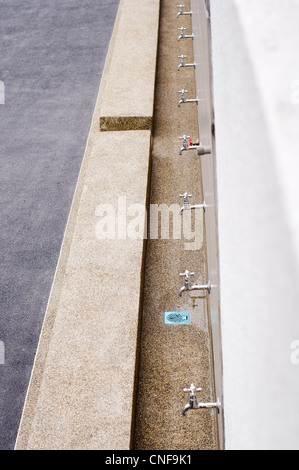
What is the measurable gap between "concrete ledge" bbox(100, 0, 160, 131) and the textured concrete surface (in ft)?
1.15

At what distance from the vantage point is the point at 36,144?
18.6ft

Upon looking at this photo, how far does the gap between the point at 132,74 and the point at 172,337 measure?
3229 mm

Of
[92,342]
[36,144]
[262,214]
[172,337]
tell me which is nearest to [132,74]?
[36,144]

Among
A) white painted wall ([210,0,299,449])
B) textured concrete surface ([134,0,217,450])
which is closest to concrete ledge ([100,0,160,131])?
textured concrete surface ([134,0,217,450])

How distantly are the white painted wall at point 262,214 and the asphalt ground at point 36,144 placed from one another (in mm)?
2521

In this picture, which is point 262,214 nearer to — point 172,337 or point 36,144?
point 172,337

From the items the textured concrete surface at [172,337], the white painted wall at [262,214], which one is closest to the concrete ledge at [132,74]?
the textured concrete surface at [172,337]

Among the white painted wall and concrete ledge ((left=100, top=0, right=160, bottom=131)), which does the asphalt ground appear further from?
the white painted wall

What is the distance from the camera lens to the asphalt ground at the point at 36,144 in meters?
3.62

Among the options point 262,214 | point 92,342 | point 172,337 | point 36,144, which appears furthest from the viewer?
point 36,144

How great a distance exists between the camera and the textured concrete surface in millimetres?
2479

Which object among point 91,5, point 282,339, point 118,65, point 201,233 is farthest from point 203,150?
point 91,5

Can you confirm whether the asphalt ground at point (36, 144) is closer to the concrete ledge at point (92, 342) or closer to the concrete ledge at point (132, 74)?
the concrete ledge at point (92, 342)

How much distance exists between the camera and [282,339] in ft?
2.04
